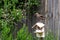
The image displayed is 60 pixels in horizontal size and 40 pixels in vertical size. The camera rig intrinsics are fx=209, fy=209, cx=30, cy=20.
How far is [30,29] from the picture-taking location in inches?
160

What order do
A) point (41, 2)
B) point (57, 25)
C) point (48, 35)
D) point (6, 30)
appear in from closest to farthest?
point (6, 30) → point (48, 35) → point (57, 25) → point (41, 2)

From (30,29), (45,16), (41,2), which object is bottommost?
(30,29)

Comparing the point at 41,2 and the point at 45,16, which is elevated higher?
the point at 41,2

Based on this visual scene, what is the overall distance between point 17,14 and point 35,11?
0.52 m

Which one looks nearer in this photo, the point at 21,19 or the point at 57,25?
the point at 57,25

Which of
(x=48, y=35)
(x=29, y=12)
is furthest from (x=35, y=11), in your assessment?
(x=48, y=35)

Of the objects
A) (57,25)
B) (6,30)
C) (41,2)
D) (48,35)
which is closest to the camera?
(6,30)

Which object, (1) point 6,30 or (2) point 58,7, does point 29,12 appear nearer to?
(2) point 58,7

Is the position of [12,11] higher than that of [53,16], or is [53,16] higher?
[12,11]

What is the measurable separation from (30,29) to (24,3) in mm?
527

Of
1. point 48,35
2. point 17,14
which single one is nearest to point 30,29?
point 17,14

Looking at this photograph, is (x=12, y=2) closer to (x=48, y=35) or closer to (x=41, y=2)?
(x=41, y=2)

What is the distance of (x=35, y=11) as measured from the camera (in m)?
4.08

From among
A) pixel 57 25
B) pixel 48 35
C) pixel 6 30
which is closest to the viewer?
pixel 6 30
